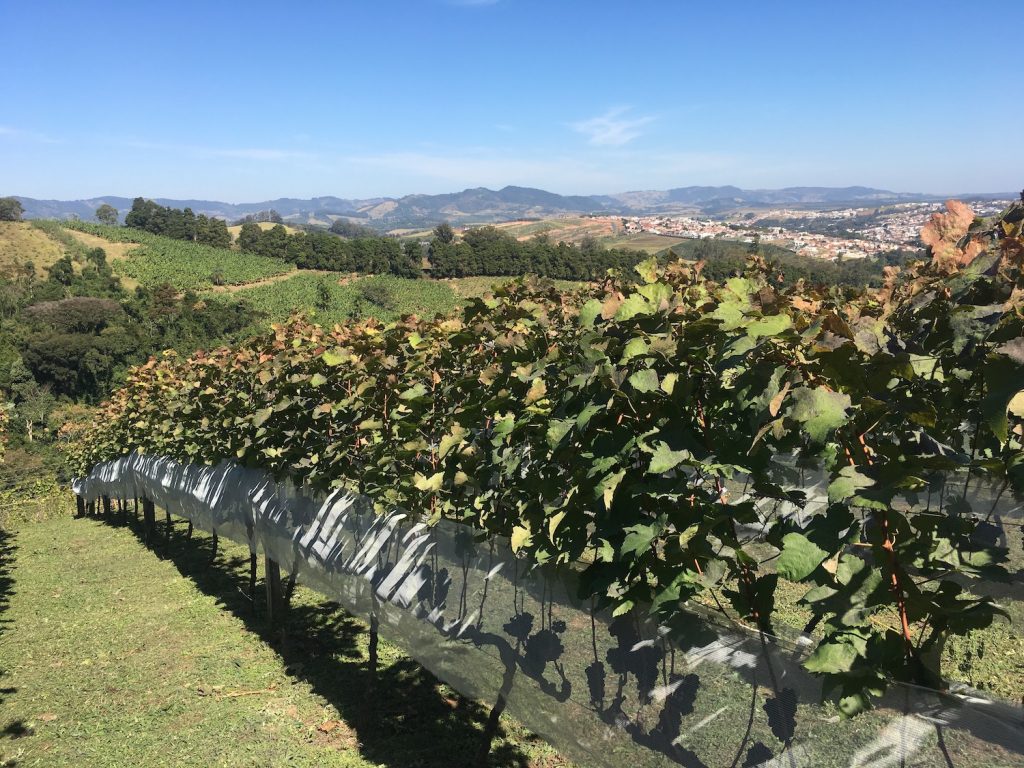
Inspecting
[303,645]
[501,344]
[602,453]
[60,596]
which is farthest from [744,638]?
[60,596]

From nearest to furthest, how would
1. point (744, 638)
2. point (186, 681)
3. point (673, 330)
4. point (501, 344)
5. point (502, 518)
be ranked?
1. point (744, 638)
2. point (673, 330)
3. point (501, 344)
4. point (502, 518)
5. point (186, 681)

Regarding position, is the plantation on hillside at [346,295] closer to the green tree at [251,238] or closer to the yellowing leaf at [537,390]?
the green tree at [251,238]

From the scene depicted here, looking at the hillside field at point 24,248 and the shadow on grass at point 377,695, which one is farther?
the hillside field at point 24,248

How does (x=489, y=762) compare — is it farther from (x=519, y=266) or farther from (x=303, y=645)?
(x=519, y=266)

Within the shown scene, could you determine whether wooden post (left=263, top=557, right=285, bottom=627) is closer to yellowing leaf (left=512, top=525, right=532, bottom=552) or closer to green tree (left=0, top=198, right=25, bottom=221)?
yellowing leaf (left=512, top=525, right=532, bottom=552)

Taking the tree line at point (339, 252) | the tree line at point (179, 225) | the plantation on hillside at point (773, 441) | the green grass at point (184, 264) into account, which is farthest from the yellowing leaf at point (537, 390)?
the tree line at point (179, 225)

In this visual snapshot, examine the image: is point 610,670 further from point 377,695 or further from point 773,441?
point 377,695

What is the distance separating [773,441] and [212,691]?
560 cm

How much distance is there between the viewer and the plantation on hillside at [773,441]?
1633 mm

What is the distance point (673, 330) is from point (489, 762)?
10.3ft

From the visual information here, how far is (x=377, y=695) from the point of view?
5406 millimetres

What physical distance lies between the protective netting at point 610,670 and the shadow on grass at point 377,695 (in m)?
Result: 0.84

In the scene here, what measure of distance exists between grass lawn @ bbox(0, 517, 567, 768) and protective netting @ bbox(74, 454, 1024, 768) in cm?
91

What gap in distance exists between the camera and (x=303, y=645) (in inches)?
264
